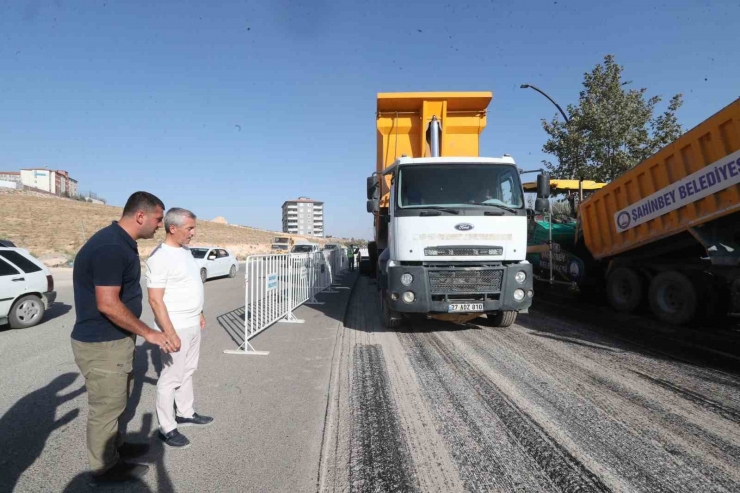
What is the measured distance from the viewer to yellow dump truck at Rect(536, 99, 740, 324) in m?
6.05

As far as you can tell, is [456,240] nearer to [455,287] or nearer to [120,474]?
[455,287]

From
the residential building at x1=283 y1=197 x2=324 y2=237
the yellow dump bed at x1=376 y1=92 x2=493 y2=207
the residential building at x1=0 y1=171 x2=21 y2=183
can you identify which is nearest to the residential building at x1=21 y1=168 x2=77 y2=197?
the residential building at x1=0 y1=171 x2=21 y2=183

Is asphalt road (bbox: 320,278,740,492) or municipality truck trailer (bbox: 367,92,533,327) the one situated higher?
municipality truck trailer (bbox: 367,92,533,327)

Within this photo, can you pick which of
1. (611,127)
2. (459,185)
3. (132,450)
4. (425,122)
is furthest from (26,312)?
(611,127)

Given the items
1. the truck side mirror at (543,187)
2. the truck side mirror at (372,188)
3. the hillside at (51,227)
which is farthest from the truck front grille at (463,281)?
the hillside at (51,227)

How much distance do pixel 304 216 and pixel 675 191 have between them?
468ft

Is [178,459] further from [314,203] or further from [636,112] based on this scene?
[314,203]

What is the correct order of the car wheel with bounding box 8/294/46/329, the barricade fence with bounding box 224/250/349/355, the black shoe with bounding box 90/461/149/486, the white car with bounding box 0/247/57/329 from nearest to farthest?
the black shoe with bounding box 90/461/149/486 → the barricade fence with bounding box 224/250/349/355 → the white car with bounding box 0/247/57/329 → the car wheel with bounding box 8/294/46/329

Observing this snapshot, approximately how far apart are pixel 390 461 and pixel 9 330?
8.04m

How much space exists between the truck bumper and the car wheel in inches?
272

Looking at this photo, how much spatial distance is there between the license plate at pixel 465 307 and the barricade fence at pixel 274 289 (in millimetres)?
2818

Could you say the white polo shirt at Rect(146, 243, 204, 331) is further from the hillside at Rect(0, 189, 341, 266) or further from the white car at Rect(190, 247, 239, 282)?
the hillside at Rect(0, 189, 341, 266)

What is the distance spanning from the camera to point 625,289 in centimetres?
845

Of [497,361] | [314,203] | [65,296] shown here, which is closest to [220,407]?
[497,361]
